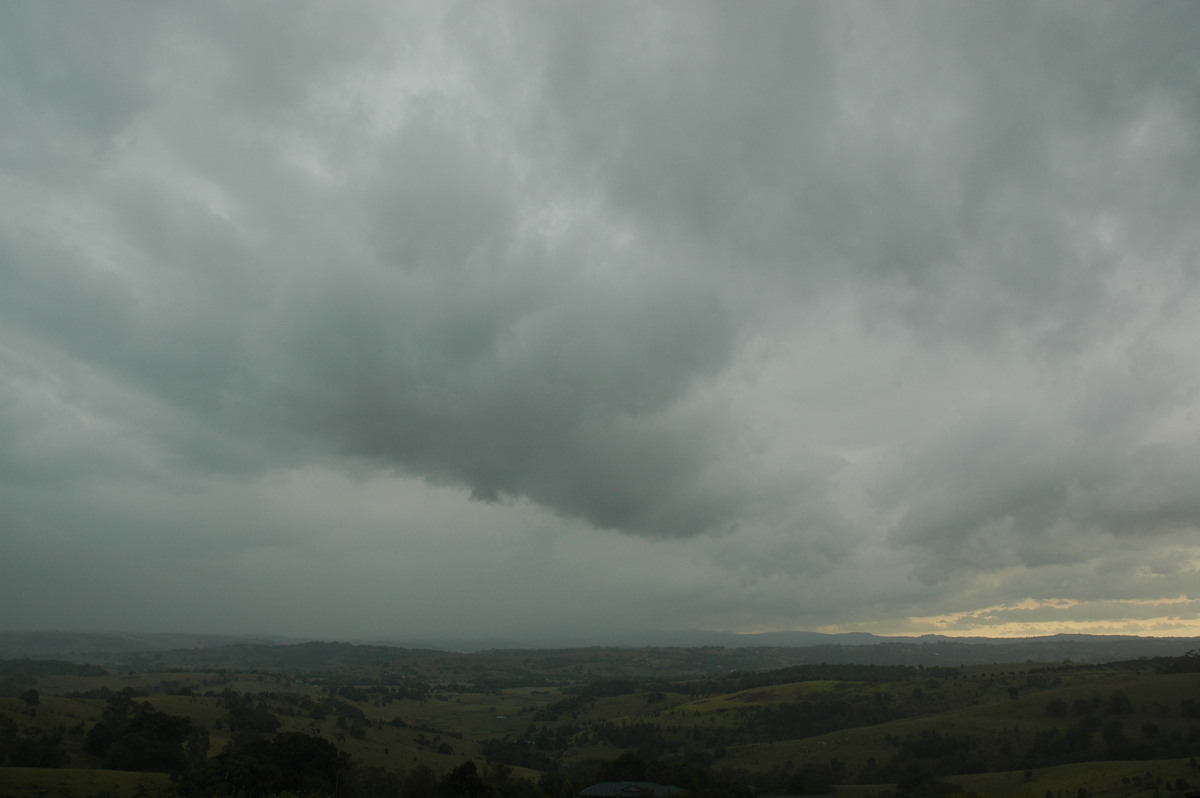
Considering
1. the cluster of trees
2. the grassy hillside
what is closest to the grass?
the grassy hillside

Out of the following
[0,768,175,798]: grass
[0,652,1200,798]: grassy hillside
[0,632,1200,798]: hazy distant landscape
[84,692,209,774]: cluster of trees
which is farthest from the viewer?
[84,692,209,774]: cluster of trees

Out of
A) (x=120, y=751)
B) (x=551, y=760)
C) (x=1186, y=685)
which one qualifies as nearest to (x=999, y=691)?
(x=1186, y=685)

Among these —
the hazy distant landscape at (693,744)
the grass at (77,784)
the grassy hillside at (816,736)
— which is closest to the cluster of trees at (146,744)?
the hazy distant landscape at (693,744)

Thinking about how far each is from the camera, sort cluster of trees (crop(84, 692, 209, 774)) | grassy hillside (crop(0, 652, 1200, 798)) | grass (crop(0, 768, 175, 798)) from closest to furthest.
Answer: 1. grass (crop(0, 768, 175, 798))
2. grassy hillside (crop(0, 652, 1200, 798))
3. cluster of trees (crop(84, 692, 209, 774))

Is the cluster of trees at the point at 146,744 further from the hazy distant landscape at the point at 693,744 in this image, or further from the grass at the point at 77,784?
the grass at the point at 77,784

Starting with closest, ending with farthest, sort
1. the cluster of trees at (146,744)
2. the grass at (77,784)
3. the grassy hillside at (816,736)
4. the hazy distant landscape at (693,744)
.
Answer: the grass at (77,784), the hazy distant landscape at (693,744), the grassy hillside at (816,736), the cluster of trees at (146,744)

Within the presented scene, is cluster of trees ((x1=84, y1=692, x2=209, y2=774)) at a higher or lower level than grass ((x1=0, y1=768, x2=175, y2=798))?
lower

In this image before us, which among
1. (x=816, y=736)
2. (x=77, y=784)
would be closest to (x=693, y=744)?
(x=816, y=736)

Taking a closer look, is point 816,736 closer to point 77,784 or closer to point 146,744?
point 146,744

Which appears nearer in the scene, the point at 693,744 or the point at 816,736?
the point at 816,736

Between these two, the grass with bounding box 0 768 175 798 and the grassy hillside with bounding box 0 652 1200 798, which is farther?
the grassy hillside with bounding box 0 652 1200 798

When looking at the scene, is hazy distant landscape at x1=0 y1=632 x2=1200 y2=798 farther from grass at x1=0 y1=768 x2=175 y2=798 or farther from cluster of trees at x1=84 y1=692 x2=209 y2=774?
grass at x1=0 y1=768 x2=175 y2=798

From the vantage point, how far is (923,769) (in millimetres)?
114312

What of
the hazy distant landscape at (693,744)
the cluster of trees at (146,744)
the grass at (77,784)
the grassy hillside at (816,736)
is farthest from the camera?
the cluster of trees at (146,744)
